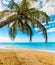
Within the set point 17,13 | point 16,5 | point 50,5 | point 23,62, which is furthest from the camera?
point 50,5

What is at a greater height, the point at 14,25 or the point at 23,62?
the point at 14,25

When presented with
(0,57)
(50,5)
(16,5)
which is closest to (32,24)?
(16,5)

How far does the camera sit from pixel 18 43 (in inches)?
1913

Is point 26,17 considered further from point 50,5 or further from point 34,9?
point 50,5

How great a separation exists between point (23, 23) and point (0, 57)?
4013mm

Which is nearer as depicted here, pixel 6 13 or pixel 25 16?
pixel 25 16

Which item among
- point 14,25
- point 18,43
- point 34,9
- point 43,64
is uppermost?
point 34,9

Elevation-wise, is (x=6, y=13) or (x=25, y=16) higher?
(x=6, y=13)

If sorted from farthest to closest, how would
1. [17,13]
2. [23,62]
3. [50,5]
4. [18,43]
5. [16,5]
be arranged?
[18,43], [50,5], [16,5], [17,13], [23,62]

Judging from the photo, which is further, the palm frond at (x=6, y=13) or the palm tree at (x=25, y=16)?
the palm frond at (x=6, y=13)

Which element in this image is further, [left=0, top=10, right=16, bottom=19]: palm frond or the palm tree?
[left=0, top=10, right=16, bottom=19]: palm frond

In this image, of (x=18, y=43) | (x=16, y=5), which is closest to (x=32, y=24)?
(x=16, y=5)

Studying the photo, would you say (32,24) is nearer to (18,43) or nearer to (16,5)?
(16,5)

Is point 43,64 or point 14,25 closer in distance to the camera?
point 43,64
